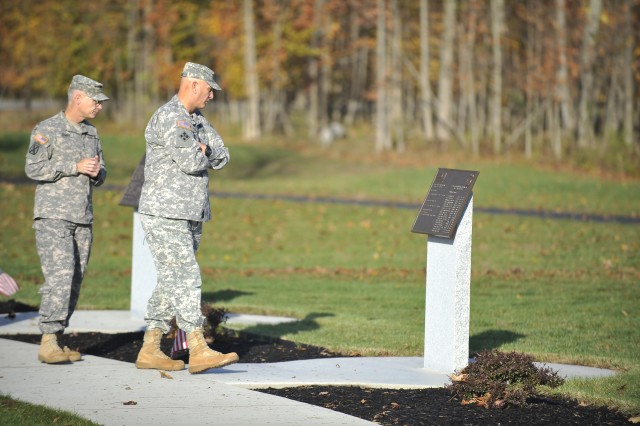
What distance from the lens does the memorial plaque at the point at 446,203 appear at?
27.3 ft

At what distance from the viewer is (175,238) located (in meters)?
8.05

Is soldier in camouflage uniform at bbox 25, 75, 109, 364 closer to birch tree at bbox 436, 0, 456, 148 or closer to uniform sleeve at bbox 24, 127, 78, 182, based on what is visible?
uniform sleeve at bbox 24, 127, 78, 182

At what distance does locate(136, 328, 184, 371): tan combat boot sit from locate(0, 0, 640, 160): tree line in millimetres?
27942

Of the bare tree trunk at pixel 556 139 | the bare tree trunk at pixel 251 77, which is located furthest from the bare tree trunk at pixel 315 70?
the bare tree trunk at pixel 556 139

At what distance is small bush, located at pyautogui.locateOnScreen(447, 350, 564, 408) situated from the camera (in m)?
7.30

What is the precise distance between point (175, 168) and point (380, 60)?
3929cm

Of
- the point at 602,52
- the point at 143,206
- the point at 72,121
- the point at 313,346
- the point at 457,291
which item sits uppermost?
the point at 602,52

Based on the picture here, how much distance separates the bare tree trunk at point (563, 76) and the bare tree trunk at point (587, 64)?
22.4 inches

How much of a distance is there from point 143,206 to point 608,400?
11.7 feet

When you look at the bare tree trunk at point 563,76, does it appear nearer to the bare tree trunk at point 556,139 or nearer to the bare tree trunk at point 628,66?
the bare tree trunk at point 556,139

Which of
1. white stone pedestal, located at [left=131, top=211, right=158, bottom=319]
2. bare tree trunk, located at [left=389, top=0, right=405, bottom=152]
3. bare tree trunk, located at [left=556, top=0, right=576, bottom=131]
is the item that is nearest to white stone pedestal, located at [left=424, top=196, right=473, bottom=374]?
white stone pedestal, located at [left=131, top=211, right=158, bottom=319]

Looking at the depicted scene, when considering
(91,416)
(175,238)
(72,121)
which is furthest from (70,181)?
(91,416)

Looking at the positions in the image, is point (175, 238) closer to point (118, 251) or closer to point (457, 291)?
point (457, 291)

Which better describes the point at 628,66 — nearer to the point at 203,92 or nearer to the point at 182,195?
the point at 203,92
